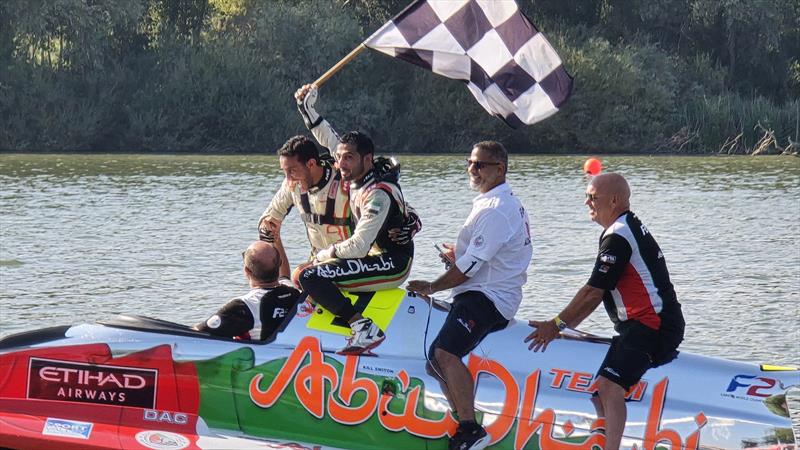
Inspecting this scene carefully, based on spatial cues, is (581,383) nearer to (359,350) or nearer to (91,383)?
(359,350)

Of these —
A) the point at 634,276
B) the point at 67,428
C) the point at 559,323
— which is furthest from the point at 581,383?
the point at 67,428

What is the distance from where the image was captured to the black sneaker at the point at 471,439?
7.08 metres

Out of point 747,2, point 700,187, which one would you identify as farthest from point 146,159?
point 747,2

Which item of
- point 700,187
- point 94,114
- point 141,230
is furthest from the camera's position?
point 94,114

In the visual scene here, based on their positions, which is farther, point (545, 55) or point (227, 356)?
point (545, 55)

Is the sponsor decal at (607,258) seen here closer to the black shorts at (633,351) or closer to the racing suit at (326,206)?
the black shorts at (633,351)

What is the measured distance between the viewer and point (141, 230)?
22234mm

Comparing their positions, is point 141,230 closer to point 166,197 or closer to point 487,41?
point 166,197

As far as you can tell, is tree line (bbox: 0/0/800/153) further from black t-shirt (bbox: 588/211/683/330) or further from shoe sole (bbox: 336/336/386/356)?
black t-shirt (bbox: 588/211/683/330)

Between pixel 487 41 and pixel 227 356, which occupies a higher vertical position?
pixel 487 41

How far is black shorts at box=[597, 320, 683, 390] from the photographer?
22.9 feet

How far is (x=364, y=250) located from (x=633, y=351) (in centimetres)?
164

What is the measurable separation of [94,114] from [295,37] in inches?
309

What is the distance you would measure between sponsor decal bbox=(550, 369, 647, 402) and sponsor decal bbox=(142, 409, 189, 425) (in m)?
2.10
